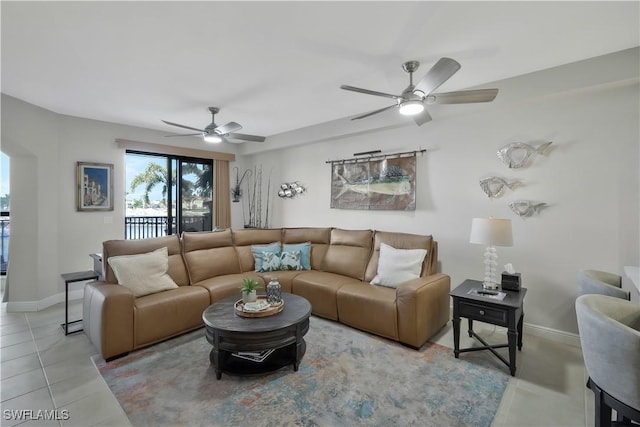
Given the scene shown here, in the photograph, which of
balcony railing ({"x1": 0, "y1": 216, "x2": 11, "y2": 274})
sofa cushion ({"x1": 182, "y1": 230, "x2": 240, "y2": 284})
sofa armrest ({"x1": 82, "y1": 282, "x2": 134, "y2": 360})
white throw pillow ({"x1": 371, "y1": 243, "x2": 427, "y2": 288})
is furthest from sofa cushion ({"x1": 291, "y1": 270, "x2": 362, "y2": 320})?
balcony railing ({"x1": 0, "y1": 216, "x2": 11, "y2": 274})

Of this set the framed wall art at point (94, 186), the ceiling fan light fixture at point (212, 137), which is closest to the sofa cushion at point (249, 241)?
the ceiling fan light fixture at point (212, 137)

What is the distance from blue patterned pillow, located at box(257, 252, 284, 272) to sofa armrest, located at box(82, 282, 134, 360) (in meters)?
1.70

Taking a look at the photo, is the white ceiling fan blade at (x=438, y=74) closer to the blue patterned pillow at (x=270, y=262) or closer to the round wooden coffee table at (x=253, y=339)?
the round wooden coffee table at (x=253, y=339)

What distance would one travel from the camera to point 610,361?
1.41m

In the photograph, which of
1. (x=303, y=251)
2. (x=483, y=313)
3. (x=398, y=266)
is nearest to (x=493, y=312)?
(x=483, y=313)

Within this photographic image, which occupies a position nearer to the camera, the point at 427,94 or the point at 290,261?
the point at 427,94

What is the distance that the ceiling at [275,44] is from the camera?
1935 millimetres

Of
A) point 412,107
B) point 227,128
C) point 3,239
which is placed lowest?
point 3,239

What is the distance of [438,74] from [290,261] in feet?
9.73

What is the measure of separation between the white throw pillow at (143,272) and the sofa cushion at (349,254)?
6.51 feet

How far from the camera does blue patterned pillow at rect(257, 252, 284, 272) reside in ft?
13.4

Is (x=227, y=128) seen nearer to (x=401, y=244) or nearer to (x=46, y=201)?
(x=401, y=244)

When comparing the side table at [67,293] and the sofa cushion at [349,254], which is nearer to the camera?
the side table at [67,293]

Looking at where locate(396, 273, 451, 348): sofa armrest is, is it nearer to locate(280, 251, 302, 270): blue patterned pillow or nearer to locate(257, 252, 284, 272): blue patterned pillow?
locate(280, 251, 302, 270): blue patterned pillow
